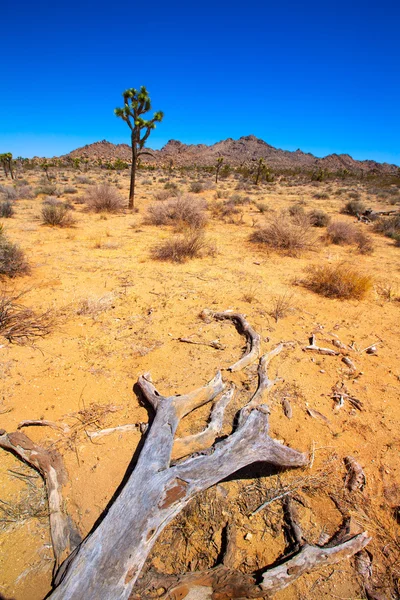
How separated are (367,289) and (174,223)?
7.42m

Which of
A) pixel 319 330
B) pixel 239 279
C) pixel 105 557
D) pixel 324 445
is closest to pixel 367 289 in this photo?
pixel 319 330

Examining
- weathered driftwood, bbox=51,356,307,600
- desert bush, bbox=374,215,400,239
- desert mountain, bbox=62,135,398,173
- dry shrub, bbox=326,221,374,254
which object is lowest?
weathered driftwood, bbox=51,356,307,600

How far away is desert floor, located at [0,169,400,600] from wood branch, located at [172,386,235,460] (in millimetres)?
159

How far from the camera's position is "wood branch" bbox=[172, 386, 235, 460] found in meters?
2.52

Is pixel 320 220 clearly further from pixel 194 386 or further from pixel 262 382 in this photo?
pixel 194 386

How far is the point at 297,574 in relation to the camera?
5.95 ft

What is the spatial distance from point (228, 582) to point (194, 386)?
5.81 feet

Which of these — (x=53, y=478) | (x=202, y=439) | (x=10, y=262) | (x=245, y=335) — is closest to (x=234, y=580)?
(x=202, y=439)

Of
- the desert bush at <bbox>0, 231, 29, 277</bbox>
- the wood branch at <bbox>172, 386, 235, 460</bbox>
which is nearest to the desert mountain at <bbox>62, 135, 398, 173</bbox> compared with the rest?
the desert bush at <bbox>0, 231, 29, 277</bbox>

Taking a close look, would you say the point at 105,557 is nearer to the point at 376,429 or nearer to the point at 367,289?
the point at 376,429

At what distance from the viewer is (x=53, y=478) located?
2281 mm

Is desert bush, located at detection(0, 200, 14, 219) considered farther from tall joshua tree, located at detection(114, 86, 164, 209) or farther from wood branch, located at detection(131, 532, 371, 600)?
wood branch, located at detection(131, 532, 371, 600)

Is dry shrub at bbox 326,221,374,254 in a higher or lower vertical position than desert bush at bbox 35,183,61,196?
lower

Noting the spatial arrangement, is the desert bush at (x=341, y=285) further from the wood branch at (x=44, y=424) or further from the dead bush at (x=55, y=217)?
the dead bush at (x=55, y=217)
